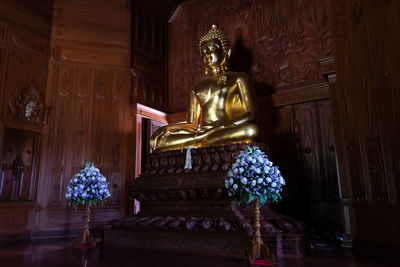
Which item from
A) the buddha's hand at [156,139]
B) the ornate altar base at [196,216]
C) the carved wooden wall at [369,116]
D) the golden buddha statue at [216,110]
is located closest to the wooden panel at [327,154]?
the carved wooden wall at [369,116]

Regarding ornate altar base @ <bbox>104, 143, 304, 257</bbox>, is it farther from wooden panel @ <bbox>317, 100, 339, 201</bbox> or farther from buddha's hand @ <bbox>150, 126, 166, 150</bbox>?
wooden panel @ <bbox>317, 100, 339, 201</bbox>

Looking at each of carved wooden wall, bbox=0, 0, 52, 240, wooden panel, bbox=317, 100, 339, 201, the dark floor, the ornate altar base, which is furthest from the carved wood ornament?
wooden panel, bbox=317, 100, 339, 201

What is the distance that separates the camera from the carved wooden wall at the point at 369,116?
93.0 inches

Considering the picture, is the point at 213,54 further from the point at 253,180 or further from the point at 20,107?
the point at 253,180

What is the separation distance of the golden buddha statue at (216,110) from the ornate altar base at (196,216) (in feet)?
0.79

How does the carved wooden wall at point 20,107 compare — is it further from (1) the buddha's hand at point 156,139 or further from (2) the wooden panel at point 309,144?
(2) the wooden panel at point 309,144

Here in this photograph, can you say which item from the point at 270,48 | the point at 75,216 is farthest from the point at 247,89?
the point at 75,216

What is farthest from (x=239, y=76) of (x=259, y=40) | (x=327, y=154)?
(x=327, y=154)

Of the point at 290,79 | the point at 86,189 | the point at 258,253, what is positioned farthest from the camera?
the point at 290,79

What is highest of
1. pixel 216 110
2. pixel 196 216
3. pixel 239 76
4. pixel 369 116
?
pixel 239 76

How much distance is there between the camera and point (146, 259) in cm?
236

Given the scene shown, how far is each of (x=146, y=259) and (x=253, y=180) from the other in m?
0.98

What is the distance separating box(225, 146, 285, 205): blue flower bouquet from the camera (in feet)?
7.24

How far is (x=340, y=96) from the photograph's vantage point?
124 inches
